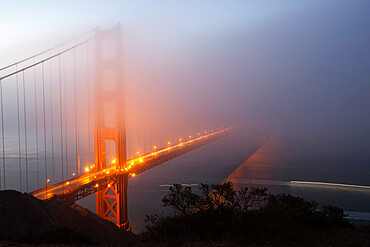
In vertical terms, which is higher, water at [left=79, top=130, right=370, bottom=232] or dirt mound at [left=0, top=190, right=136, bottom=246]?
dirt mound at [left=0, top=190, right=136, bottom=246]

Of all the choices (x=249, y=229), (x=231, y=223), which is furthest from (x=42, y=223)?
(x=249, y=229)

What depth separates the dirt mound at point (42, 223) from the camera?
6.41 meters

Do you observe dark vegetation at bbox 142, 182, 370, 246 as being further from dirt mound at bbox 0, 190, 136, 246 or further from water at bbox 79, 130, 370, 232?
water at bbox 79, 130, 370, 232

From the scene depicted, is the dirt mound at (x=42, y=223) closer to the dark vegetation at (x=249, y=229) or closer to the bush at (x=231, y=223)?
the bush at (x=231, y=223)

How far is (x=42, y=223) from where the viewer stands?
299 inches

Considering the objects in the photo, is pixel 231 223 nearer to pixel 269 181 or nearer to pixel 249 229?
pixel 249 229

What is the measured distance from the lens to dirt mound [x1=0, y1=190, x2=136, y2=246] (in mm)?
6406

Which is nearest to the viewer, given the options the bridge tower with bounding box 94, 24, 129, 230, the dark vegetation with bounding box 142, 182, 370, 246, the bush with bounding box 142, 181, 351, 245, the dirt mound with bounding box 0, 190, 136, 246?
the dark vegetation with bounding box 142, 182, 370, 246

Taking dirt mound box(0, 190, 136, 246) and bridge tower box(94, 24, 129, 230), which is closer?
dirt mound box(0, 190, 136, 246)

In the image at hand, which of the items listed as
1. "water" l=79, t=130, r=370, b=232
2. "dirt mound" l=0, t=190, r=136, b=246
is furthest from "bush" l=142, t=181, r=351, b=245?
"water" l=79, t=130, r=370, b=232

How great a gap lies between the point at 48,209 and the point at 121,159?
738 centimetres

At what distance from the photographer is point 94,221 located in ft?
34.5

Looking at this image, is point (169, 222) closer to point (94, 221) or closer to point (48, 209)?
point (48, 209)

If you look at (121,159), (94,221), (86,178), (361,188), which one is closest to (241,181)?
(361,188)
